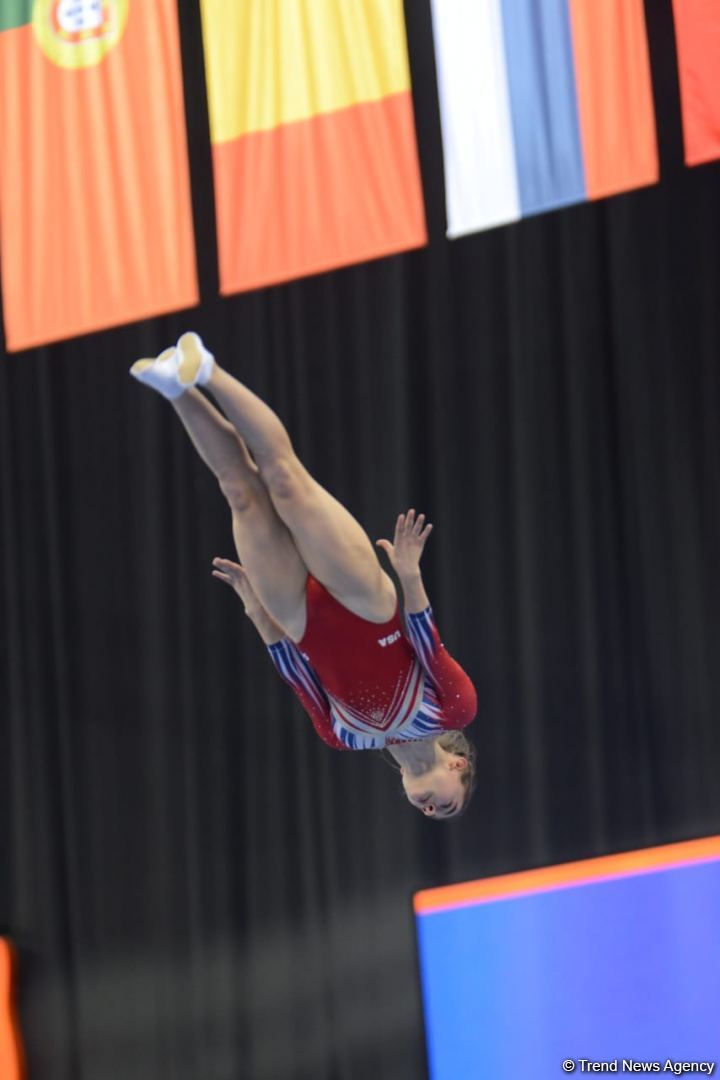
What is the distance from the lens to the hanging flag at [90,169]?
18.9 ft

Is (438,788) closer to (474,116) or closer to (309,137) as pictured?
(474,116)

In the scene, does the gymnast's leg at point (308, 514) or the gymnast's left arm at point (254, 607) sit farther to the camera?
the gymnast's left arm at point (254, 607)

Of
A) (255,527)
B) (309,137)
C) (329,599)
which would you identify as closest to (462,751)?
(329,599)

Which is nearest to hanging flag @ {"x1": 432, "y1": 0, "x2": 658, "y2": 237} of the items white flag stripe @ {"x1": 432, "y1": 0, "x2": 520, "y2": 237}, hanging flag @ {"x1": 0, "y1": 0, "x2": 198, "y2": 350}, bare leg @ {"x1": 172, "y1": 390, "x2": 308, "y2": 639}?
white flag stripe @ {"x1": 432, "y1": 0, "x2": 520, "y2": 237}

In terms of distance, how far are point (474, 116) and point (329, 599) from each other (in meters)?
2.70

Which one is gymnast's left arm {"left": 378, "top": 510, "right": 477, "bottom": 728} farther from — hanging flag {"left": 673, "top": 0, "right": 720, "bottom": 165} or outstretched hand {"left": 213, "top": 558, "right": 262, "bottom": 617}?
hanging flag {"left": 673, "top": 0, "right": 720, "bottom": 165}

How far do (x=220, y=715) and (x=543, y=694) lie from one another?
1.40m

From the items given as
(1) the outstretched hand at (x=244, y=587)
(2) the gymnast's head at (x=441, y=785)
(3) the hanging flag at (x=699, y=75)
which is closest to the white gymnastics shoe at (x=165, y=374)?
(1) the outstretched hand at (x=244, y=587)

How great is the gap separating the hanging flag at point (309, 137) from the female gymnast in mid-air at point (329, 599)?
88.5 inches

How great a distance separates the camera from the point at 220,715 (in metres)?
5.78

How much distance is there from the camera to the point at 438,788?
3547mm

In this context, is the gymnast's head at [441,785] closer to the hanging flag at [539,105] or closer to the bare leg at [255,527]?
the bare leg at [255,527]

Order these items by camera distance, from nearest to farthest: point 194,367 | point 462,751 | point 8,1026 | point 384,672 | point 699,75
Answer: point 194,367 < point 384,672 < point 462,751 < point 699,75 < point 8,1026

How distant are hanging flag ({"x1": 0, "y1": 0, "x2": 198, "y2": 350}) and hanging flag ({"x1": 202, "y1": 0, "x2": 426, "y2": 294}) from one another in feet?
0.84
